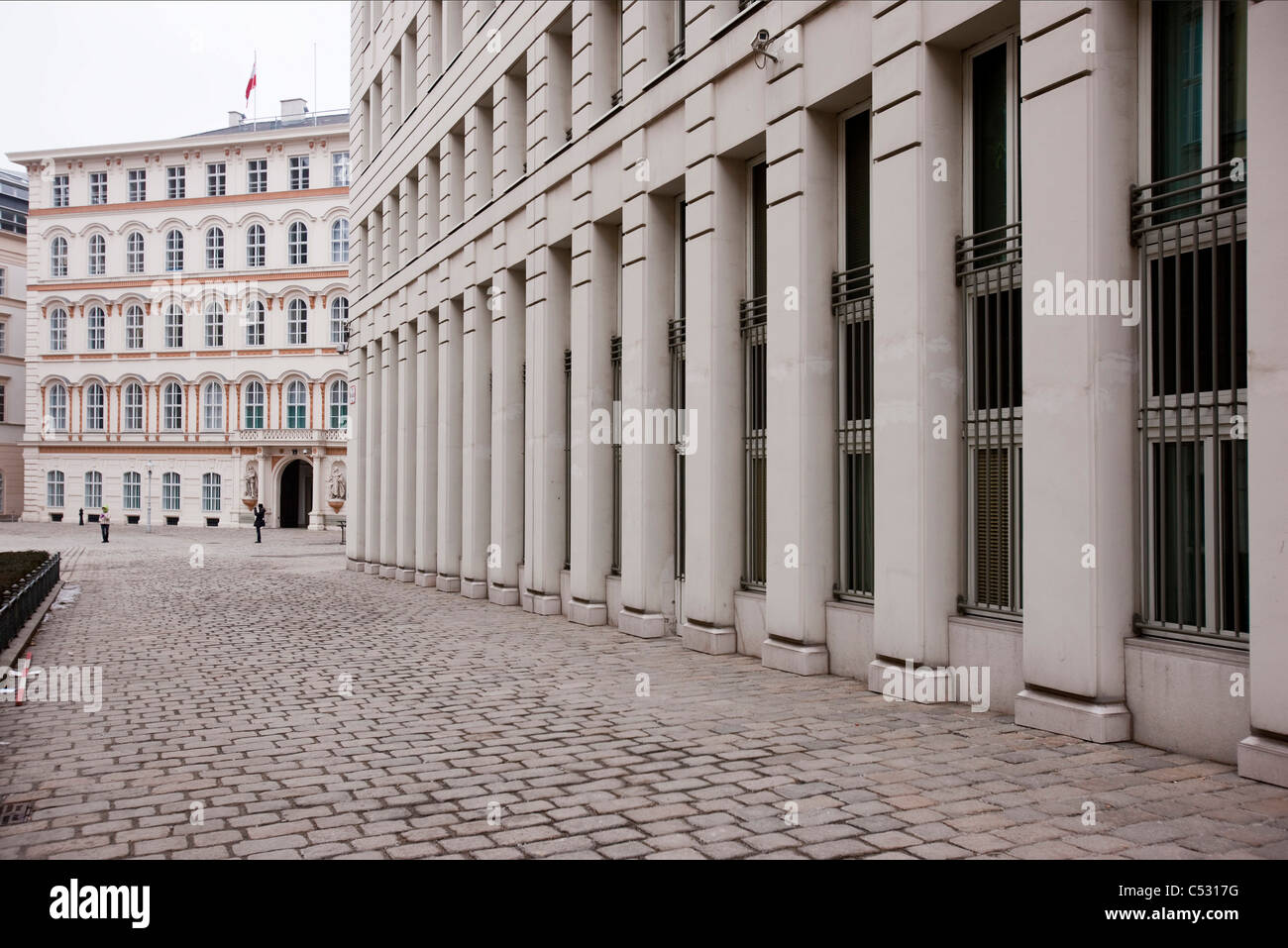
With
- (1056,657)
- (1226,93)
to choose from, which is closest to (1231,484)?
(1056,657)

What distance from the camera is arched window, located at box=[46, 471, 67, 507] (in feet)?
208

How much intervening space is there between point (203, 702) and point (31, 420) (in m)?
62.8

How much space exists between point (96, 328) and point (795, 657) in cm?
6225

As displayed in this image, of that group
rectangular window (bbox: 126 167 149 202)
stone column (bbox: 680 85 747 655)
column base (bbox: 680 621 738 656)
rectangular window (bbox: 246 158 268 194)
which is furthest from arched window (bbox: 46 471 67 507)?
column base (bbox: 680 621 738 656)

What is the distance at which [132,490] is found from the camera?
61938 mm

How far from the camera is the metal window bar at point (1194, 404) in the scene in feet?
23.4

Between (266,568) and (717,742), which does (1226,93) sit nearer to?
(717,742)

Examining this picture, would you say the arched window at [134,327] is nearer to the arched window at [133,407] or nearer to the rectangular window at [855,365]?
the arched window at [133,407]

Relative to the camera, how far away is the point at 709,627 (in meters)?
12.6

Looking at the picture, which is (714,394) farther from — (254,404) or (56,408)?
(56,408)

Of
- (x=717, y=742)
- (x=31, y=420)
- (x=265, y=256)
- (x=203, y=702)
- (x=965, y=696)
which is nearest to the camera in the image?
(x=717, y=742)

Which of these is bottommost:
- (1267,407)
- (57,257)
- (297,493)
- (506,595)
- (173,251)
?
(506,595)

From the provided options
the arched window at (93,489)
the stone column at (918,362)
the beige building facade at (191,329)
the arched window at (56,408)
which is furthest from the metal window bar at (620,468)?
the arched window at (56,408)

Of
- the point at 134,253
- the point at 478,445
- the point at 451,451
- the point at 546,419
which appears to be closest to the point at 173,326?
the point at 134,253
